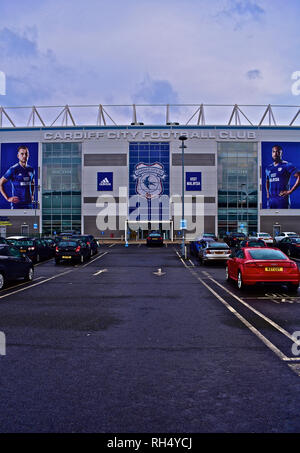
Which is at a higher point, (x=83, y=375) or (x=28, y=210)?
(x=28, y=210)

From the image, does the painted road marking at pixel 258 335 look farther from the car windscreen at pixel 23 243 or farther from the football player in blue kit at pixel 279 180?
the football player in blue kit at pixel 279 180

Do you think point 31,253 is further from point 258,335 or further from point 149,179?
point 149,179

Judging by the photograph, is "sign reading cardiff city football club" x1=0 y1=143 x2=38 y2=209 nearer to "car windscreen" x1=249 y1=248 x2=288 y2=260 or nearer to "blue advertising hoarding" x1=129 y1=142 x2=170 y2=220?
"blue advertising hoarding" x1=129 y1=142 x2=170 y2=220

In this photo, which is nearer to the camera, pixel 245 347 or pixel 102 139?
pixel 245 347

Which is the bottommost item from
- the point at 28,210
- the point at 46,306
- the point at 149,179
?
the point at 46,306

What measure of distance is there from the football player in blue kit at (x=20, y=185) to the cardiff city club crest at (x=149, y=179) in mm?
18177

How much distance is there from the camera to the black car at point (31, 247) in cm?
2491

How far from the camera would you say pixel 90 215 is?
64.6 m

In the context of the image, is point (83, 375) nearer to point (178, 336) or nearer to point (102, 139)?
point (178, 336)

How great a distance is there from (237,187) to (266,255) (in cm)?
5387

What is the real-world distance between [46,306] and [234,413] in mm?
7313

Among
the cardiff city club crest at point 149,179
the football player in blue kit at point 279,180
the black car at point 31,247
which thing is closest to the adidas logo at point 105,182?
the cardiff city club crest at point 149,179

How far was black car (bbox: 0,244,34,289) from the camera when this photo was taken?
1351 cm

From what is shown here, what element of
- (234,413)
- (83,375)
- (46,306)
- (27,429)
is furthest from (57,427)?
(46,306)
